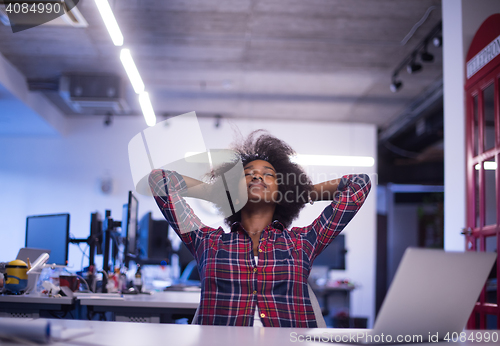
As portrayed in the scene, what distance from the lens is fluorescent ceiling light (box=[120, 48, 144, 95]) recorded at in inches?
170

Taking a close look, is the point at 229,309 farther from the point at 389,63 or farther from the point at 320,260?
the point at 389,63

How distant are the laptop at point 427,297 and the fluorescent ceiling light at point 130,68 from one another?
12.7 ft

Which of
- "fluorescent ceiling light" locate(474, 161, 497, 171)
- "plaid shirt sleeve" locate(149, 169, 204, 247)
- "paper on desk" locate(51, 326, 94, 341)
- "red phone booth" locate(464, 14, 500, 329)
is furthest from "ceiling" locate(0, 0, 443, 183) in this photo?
"paper on desk" locate(51, 326, 94, 341)

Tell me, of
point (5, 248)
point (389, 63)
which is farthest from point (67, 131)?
point (389, 63)

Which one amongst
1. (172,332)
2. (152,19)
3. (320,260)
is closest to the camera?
(172,332)

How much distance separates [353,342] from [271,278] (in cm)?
68

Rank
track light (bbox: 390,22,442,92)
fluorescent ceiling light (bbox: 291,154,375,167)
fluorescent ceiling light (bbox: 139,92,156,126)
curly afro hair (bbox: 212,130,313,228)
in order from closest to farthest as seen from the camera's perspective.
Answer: curly afro hair (bbox: 212,130,313,228)
track light (bbox: 390,22,442,92)
fluorescent ceiling light (bbox: 139,92,156,126)
fluorescent ceiling light (bbox: 291,154,375,167)

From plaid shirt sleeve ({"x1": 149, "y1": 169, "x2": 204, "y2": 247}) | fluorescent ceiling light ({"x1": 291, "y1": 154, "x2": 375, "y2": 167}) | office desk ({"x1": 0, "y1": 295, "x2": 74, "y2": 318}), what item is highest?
fluorescent ceiling light ({"x1": 291, "y1": 154, "x2": 375, "y2": 167})

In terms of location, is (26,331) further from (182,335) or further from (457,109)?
(457,109)

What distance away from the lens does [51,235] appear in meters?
2.92

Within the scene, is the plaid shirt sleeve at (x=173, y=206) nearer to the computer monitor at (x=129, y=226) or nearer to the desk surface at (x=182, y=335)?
the desk surface at (x=182, y=335)

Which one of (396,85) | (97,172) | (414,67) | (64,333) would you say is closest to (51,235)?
(64,333)

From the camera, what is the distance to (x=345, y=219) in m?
1.78

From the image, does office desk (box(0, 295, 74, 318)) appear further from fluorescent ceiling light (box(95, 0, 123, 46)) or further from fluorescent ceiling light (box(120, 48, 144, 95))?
fluorescent ceiling light (box(120, 48, 144, 95))
